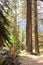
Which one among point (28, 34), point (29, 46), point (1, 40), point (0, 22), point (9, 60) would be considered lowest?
point (29, 46)

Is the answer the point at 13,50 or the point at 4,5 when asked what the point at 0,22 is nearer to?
the point at 4,5

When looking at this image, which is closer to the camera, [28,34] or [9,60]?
[9,60]

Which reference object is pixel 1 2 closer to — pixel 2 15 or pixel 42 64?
pixel 2 15

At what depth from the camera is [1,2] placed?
8.04 metres

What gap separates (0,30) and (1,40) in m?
0.44

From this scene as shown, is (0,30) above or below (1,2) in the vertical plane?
below

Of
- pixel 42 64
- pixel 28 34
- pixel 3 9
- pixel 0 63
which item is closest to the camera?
pixel 0 63

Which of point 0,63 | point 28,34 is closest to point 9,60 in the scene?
point 0,63

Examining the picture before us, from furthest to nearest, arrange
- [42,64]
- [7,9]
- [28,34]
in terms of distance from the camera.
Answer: [28,34], [42,64], [7,9]

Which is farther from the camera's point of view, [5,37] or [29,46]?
[29,46]

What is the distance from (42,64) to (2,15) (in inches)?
143

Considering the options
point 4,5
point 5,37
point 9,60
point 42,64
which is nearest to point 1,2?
point 4,5

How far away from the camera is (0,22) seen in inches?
300

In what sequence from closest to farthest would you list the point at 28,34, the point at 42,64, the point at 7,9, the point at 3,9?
1. the point at 3,9
2. the point at 7,9
3. the point at 42,64
4. the point at 28,34
